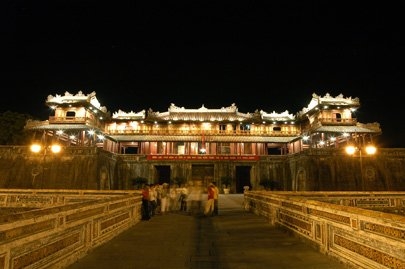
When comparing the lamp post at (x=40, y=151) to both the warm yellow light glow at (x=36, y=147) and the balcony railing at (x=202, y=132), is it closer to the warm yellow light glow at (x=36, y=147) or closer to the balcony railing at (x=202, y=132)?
the warm yellow light glow at (x=36, y=147)

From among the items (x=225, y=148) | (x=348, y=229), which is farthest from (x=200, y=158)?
(x=348, y=229)

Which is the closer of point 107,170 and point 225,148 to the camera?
point 107,170

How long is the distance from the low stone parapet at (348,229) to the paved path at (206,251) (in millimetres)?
276

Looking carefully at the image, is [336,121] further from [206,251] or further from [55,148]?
[206,251]

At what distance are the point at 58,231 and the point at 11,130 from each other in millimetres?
42667

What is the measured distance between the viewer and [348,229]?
5359 millimetres

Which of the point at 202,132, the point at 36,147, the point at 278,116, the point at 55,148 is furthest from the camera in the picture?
the point at 278,116

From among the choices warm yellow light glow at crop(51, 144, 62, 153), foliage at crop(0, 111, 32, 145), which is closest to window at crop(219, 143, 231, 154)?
warm yellow light glow at crop(51, 144, 62, 153)

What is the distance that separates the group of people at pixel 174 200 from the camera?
1237 cm

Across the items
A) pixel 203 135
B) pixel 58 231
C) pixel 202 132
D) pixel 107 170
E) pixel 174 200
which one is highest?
pixel 202 132

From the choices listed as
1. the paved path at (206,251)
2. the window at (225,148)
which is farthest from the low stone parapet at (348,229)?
the window at (225,148)

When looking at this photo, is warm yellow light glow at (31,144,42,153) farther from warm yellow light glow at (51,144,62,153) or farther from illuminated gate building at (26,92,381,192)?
illuminated gate building at (26,92,381,192)

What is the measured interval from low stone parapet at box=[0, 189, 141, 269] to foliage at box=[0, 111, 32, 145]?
37.3m

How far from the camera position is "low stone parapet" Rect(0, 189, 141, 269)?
3828 millimetres
